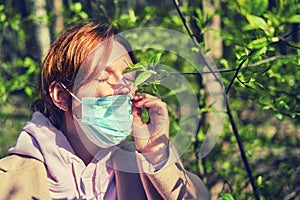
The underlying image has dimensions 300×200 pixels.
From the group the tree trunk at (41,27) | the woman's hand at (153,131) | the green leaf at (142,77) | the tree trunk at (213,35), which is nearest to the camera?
the green leaf at (142,77)

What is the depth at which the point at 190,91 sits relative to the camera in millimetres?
3404

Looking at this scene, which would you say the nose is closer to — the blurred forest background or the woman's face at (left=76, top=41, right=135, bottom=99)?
the woman's face at (left=76, top=41, right=135, bottom=99)

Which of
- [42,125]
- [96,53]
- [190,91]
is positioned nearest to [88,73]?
[96,53]

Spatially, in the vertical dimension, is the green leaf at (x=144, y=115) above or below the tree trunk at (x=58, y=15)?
below

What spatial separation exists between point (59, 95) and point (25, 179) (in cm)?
36

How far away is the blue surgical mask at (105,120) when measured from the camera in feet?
8.23

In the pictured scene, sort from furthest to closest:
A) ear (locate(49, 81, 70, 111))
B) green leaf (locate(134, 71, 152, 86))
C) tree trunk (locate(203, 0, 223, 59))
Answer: tree trunk (locate(203, 0, 223, 59)) → ear (locate(49, 81, 70, 111)) → green leaf (locate(134, 71, 152, 86))

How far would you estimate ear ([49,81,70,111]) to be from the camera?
2609 millimetres

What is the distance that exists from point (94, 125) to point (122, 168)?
0.20m

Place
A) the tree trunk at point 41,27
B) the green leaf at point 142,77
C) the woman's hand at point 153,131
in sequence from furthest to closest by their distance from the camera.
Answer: the tree trunk at point 41,27 < the woman's hand at point 153,131 < the green leaf at point 142,77

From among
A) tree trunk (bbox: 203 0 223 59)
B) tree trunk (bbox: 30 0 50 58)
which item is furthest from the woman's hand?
tree trunk (bbox: 30 0 50 58)

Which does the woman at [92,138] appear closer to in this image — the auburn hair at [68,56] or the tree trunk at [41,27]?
the auburn hair at [68,56]

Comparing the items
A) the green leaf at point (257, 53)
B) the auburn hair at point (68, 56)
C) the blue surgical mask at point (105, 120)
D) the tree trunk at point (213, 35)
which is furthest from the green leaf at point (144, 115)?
the tree trunk at point (213, 35)

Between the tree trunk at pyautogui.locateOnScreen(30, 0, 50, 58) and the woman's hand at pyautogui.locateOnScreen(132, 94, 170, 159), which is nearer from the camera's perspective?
the woman's hand at pyautogui.locateOnScreen(132, 94, 170, 159)
